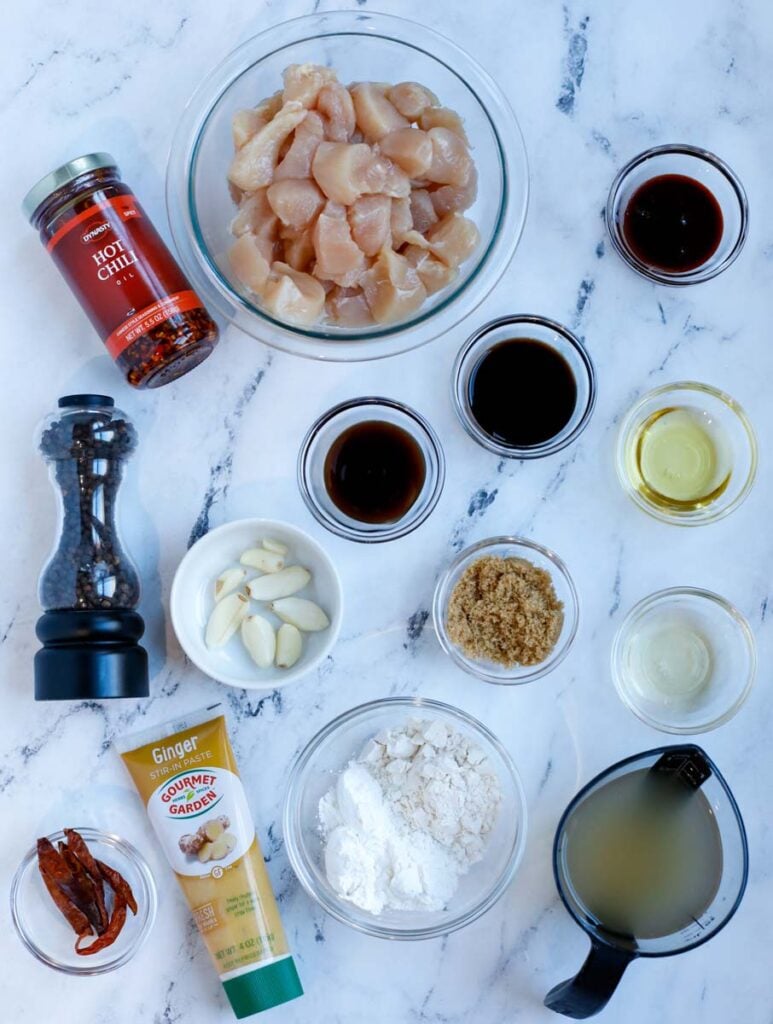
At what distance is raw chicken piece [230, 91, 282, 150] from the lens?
1506mm

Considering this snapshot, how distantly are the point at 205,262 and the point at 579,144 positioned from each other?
656 millimetres

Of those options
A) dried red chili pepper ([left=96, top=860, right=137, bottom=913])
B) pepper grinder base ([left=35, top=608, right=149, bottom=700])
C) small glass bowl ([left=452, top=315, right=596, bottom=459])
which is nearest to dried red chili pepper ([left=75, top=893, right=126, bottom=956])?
dried red chili pepper ([left=96, top=860, right=137, bottom=913])

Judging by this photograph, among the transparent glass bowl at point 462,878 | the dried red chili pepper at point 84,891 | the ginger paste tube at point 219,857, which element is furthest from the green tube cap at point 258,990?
the dried red chili pepper at point 84,891

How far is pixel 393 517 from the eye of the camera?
67.7 inches

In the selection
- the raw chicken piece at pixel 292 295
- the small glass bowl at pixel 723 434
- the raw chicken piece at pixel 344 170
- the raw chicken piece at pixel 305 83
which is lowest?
the small glass bowl at pixel 723 434

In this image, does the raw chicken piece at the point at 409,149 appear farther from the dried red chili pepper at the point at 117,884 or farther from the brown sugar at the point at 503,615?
the dried red chili pepper at the point at 117,884

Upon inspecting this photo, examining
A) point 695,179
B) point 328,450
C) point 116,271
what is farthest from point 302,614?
point 695,179

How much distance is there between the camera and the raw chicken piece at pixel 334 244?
149 centimetres

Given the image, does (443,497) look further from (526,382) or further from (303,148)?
(303,148)

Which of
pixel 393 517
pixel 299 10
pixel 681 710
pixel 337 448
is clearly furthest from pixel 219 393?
pixel 681 710

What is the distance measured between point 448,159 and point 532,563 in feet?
2.13

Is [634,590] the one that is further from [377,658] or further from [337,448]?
[337,448]

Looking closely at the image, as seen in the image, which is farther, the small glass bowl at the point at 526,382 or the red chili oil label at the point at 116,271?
the small glass bowl at the point at 526,382

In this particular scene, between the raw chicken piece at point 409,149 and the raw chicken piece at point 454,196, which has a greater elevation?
the raw chicken piece at point 409,149
